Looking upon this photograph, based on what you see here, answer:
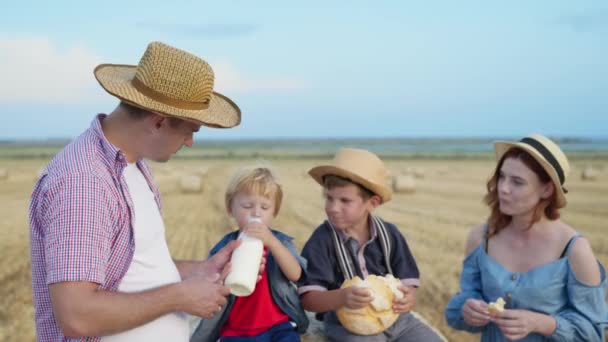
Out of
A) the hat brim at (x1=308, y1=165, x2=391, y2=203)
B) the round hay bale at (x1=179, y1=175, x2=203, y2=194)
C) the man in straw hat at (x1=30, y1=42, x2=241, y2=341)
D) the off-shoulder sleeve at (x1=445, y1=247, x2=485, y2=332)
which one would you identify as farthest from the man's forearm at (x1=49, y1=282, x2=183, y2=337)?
the round hay bale at (x1=179, y1=175, x2=203, y2=194)

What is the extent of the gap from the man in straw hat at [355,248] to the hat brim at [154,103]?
97cm

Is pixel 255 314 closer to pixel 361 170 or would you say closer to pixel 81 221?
pixel 361 170

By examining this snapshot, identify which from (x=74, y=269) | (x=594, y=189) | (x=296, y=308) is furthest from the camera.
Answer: (x=594, y=189)

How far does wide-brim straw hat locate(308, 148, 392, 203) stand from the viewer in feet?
12.6

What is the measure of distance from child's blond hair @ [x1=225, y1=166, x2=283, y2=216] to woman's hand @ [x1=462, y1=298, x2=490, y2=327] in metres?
1.17

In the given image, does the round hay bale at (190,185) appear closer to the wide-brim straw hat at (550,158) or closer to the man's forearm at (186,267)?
the man's forearm at (186,267)

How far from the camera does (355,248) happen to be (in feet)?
12.7

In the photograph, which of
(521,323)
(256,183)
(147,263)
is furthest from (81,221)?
(521,323)

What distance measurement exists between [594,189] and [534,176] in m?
16.4

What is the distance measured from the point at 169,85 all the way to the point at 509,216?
81.9 inches

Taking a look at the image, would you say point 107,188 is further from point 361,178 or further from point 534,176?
point 534,176

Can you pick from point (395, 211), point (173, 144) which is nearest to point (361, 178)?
point (173, 144)

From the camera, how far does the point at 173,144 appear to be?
268 cm

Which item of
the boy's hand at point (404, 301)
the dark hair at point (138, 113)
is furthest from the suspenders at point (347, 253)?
the dark hair at point (138, 113)
